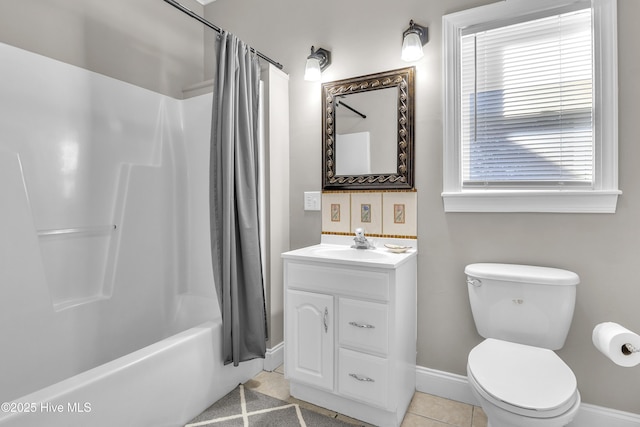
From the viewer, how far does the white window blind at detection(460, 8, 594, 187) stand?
158cm

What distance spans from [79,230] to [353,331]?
1606mm

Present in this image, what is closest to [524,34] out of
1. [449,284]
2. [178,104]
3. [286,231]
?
[449,284]

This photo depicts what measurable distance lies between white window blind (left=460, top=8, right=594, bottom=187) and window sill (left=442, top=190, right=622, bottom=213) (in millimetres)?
88

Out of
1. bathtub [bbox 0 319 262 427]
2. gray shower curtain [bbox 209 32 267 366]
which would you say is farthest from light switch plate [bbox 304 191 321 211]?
Result: bathtub [bbox 0 319 262 427]

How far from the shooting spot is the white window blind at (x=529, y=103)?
158 cm

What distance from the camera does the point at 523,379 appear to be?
48.4 inches

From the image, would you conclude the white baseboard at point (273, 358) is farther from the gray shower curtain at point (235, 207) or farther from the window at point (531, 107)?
the window at point (531, 107)

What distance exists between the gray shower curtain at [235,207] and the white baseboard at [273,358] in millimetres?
268

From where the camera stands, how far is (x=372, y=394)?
1.59 meters

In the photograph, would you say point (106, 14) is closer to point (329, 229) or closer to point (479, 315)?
point (329, 229)

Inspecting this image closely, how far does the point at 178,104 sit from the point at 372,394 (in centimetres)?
223

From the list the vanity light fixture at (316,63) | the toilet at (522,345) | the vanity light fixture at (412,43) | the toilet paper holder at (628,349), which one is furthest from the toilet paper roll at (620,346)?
the vanity light fixture at (316,63)

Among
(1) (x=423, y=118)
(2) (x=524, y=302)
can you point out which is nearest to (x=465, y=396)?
(2) (x=524, y=302)

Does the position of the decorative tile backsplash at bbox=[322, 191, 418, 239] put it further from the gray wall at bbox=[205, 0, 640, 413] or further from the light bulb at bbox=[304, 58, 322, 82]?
the light bulb at bbox=[304, 58, 322, 82]
